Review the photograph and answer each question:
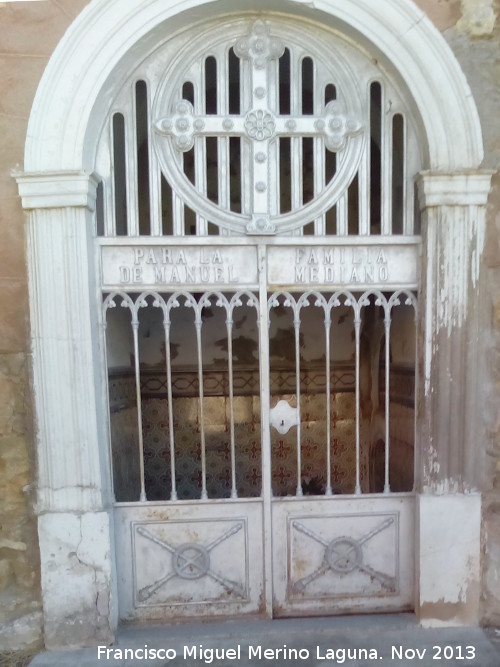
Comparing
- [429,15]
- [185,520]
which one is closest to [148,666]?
[185,520]

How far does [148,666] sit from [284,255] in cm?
286

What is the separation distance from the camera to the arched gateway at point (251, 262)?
10.6 ft

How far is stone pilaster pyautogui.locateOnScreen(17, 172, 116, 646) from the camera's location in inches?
127

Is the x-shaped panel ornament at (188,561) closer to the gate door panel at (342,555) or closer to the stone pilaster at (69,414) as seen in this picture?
the stone pilaster at (69,414)

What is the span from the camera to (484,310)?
342 cm

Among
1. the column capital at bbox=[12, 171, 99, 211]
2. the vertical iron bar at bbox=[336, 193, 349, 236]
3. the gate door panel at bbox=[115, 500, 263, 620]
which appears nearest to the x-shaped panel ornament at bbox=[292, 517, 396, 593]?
the gate door panel at bbox=[115, 500, 263, 620]

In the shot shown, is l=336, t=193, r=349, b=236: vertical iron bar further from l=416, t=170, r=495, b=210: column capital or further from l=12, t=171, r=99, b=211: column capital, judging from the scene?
l=12, t=171, r=99, b=211: column capital

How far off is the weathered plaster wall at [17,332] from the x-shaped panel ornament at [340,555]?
1862 millimetres

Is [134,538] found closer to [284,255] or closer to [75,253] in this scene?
[75,253]

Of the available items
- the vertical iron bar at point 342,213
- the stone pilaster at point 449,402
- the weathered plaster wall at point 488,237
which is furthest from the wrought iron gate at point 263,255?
the weathered plaster wall at point 488,237

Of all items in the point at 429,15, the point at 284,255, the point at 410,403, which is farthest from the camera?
the point at 410,403

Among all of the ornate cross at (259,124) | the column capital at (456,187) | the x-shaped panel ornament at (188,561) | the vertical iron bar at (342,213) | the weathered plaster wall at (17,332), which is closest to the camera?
the weathered plaster wall at (17,332)

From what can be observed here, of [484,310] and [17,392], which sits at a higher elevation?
[484,310]

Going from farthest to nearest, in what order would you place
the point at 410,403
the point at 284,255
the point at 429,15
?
the point at 410,403, the point at 284,255, the point at 429,15
